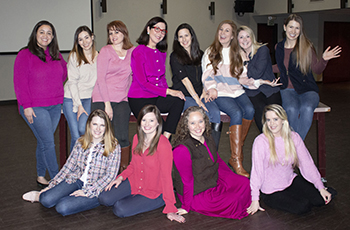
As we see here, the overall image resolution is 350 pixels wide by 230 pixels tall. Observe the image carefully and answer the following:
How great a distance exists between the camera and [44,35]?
10.2ft

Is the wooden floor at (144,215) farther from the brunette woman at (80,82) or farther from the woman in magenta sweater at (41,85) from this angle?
the brunette woman at (80,82)

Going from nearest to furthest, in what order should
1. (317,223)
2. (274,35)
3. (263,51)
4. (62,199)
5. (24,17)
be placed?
1. (317,223)
2. (62,199)
3. (263,51)
4. (24,17)
5. (274,35)

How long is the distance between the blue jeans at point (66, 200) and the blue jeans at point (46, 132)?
1.45ft

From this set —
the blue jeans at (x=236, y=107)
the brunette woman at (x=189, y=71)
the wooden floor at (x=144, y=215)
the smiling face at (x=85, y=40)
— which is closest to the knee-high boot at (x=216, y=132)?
the brunette woman at (x=189, y=71)

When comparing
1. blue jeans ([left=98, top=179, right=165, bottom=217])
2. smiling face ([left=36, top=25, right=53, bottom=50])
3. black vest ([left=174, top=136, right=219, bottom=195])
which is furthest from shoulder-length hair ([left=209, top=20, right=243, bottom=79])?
smiling face ([left=36, top=25, right=53, bottom=50])

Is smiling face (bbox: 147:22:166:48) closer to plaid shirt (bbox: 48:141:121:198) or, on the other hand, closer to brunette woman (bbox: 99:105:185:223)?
brunette woman (bbox: 99:105:185:223)

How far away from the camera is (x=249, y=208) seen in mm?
2674

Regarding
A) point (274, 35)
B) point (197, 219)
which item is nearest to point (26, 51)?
point (197, 219)

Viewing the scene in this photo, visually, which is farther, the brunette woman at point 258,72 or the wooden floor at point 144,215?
the brunette woman at point 258,72

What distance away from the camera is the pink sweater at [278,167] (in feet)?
9.01

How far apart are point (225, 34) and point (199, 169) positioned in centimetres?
131

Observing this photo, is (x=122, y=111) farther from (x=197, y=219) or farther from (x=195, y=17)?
(x=195, y=17)

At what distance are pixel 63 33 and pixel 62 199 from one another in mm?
6189

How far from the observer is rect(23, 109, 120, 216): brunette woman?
2.78 m
